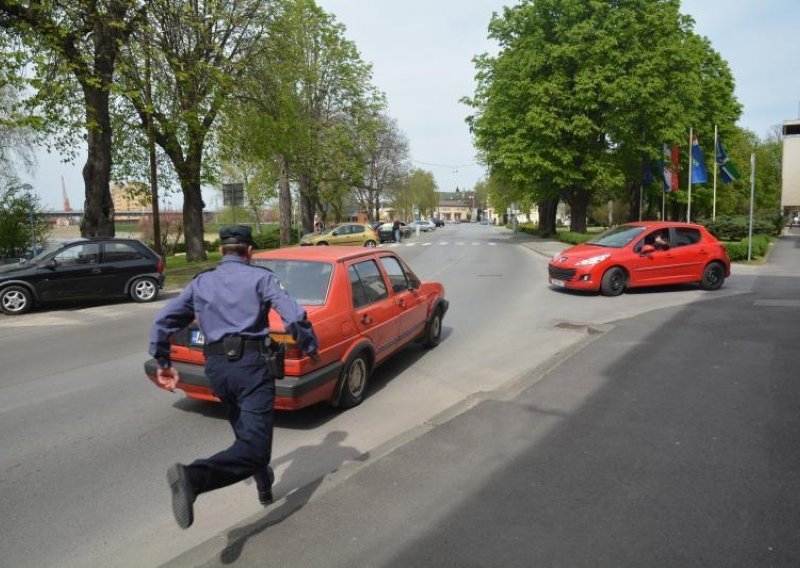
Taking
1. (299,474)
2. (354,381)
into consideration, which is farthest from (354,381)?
(299,474)

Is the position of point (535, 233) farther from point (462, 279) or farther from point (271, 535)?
point (271, 535)

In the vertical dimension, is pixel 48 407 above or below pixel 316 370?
below

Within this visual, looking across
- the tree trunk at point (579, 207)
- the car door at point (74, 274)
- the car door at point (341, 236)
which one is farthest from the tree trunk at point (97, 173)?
the tree trunk at point (579, 207)

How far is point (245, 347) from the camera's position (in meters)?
3.36

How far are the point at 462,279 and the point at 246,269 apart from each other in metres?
13.7

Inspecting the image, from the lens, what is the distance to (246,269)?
3482 millimetres

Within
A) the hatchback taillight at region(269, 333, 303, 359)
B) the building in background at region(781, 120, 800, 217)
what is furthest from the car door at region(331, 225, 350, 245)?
the hatchback taillight at region(269, 333, 303, 359)

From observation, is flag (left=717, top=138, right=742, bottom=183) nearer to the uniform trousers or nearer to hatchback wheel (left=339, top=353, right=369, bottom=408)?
hatchback wheel (left=339, top=353, right=369, bottom=408)

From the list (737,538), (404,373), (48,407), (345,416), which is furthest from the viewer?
(404,373)

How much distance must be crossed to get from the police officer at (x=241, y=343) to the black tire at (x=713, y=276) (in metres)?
12.5

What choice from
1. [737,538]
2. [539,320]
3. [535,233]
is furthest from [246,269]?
[535,233]

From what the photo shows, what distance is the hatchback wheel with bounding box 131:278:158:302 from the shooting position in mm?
13455

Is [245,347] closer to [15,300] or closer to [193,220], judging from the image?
[15,300]

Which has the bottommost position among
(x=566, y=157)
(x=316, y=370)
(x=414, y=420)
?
(x=414, y=420)
